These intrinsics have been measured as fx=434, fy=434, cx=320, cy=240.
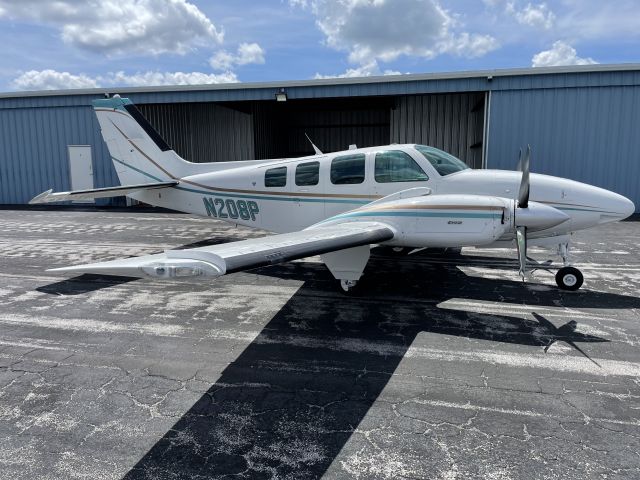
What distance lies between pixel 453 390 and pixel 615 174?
17.9m

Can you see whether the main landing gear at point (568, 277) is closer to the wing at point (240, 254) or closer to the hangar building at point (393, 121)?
the wing at point (240, 254)

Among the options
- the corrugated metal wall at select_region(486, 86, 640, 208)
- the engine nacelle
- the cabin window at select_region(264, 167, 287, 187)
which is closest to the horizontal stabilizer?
the cabin window at select_region(264, 167, 287, 187)

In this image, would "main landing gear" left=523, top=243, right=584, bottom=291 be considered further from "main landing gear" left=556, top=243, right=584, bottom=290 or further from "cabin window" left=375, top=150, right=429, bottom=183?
"cabin window" left=375, top=150, right=429, bottom=183

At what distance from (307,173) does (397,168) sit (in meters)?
1.93

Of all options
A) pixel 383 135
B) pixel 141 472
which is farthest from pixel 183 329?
pixel 383 135

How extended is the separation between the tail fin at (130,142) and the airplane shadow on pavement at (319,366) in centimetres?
589

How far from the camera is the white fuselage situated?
703 centimetres

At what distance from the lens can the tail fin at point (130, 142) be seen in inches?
456

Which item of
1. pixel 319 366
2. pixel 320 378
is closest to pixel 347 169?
pixel 319 366

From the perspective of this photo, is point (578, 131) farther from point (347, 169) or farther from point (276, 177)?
point (276, 177)

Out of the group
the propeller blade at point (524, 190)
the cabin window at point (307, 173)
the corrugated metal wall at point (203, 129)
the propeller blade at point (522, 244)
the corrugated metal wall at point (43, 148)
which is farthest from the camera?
the corrugated metal wall at point (203, 129)

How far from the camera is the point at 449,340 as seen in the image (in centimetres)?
557

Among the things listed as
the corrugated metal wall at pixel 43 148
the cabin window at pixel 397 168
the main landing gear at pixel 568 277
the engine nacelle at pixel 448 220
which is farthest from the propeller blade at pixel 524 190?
the corrugated metal wall at pixel 43 148

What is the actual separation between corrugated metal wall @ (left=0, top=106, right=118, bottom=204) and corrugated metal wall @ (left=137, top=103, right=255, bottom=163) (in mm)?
3227
